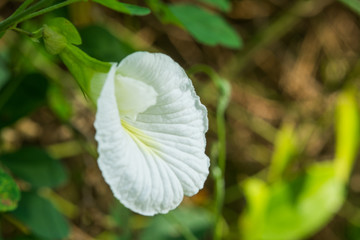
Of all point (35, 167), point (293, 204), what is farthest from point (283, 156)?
point (35, 167)

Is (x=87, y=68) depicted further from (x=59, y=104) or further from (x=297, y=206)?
(x=297, y=206)

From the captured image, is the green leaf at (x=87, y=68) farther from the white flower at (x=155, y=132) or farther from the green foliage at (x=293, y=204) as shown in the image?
the green foliage at (x=293, y=204)

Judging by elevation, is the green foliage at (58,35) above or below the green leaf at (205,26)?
above

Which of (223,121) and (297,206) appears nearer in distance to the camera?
(297,206)

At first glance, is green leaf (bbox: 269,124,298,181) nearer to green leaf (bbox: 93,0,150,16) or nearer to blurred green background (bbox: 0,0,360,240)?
blurred green background (bbox: 0,0,360,240)

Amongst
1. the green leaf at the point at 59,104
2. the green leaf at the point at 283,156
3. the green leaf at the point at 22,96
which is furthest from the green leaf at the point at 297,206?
the green leaf at the point at 22,96

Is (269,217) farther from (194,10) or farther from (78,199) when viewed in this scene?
(194,10)
